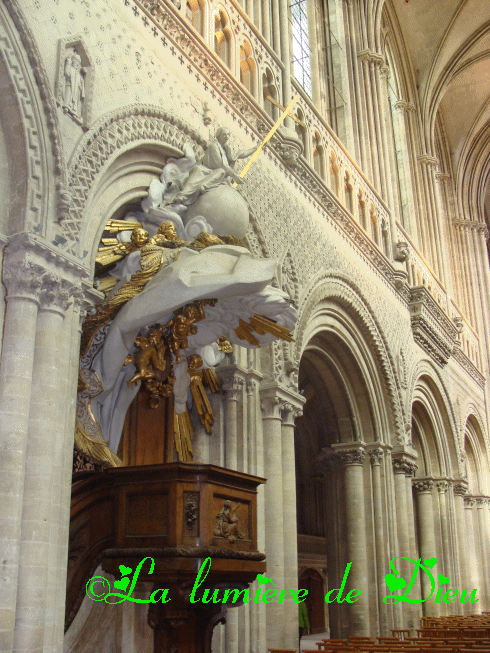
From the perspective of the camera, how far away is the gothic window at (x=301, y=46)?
13.0 m

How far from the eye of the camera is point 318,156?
11.5 metres

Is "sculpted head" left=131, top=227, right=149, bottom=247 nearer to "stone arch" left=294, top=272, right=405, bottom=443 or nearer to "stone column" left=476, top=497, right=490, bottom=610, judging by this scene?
"stone arch" left=294, top=272, right=405, bottom=443

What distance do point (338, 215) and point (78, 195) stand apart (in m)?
6.36

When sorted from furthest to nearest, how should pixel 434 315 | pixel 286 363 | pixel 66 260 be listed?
pixel 434 315 → pixel 286 363 → pixel 66 260

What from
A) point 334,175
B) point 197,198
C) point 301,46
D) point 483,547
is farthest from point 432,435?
point 197,198

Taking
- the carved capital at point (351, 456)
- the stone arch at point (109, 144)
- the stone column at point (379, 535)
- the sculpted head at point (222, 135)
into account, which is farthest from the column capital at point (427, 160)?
the stone arch at point (109, 144)

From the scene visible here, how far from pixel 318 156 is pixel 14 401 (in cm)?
788

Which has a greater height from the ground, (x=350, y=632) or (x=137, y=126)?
(x=137, y=126)

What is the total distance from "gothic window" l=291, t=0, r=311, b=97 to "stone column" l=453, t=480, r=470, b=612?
915cm

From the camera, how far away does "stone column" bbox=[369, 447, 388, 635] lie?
11.1 m

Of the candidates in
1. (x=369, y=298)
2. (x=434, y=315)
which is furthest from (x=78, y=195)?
(x=434, y=315)

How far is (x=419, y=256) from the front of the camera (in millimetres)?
16531

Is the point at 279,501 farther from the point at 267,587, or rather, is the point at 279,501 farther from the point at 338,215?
the point at 338,215
